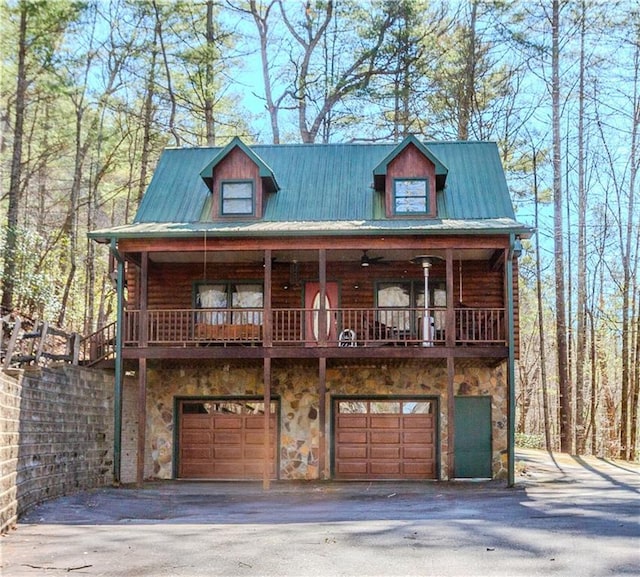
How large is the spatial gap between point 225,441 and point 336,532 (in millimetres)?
8928

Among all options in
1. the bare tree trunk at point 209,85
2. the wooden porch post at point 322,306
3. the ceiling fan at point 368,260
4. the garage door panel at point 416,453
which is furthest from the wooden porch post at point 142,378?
the bare tree trunk at point 209,85

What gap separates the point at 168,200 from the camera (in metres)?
21.0

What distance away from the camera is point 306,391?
19922 mm

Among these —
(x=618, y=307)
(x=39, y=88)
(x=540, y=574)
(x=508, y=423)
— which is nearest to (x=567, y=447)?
(x=618, y=307)

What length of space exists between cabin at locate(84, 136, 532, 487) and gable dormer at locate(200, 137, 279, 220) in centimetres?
3

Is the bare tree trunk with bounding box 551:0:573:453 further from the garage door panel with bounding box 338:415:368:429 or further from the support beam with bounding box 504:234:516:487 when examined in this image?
the garage door panel with bounding box 338:415:368:429

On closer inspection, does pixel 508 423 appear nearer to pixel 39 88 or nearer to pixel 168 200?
pixel 168 200

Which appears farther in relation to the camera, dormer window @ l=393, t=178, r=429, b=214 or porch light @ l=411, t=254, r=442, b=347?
dormer window @ l=393, t=178, r=429, b=214

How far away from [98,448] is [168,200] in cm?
639

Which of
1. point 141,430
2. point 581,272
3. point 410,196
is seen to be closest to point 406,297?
point 410,196

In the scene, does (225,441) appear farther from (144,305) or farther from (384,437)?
(144,305)

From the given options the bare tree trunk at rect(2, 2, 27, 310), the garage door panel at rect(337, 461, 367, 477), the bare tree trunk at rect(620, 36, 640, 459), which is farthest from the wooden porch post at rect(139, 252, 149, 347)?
the bare tree trunk at rect(620, 36, 640, 459)

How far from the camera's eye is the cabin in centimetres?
1908

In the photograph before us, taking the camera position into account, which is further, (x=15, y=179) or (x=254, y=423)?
(x=15, y=179)
